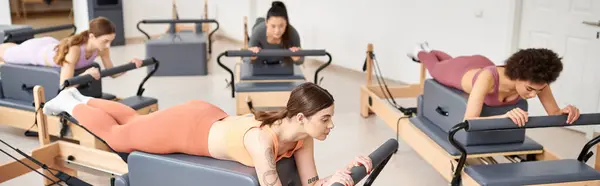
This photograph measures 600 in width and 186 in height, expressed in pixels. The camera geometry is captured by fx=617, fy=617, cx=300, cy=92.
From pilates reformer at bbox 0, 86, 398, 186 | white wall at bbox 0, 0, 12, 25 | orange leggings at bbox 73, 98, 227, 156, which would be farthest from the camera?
white wall at bbox 0, 0, 12, 25

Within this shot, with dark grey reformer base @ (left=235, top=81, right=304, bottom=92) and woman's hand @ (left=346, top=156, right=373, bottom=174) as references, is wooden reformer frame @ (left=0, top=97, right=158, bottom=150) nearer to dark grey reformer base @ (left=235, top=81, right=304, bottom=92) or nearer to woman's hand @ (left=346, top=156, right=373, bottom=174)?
dark grey reformer base @ (left=235, top=81, right=304, bottom=92)

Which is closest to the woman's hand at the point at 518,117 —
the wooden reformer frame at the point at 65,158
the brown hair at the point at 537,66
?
the brown hair at the point at 537,66

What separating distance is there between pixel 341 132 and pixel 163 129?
2.18 meters

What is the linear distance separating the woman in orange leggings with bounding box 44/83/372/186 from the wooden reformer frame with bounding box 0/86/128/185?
0.31 metres

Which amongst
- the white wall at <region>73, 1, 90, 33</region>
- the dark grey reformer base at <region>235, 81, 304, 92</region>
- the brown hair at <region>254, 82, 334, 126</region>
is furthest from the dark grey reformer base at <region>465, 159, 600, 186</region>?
the white wall at <region>73, 1, 90, 33</region>

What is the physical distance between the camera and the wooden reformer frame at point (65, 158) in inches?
115

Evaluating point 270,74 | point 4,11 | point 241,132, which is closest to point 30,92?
point 270,74

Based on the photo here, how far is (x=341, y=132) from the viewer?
4387 mm

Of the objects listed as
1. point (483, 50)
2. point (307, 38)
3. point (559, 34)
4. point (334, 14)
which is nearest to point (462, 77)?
point (559, 34)

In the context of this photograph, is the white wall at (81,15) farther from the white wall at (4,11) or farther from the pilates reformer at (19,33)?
the pilates reformer at (19,33)

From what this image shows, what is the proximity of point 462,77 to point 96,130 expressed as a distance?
72.4 inches

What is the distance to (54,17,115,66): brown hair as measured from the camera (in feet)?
12.1

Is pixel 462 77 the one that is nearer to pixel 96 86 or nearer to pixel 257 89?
pixel 257 89

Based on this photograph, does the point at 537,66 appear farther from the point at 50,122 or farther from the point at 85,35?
the point at 50,122
